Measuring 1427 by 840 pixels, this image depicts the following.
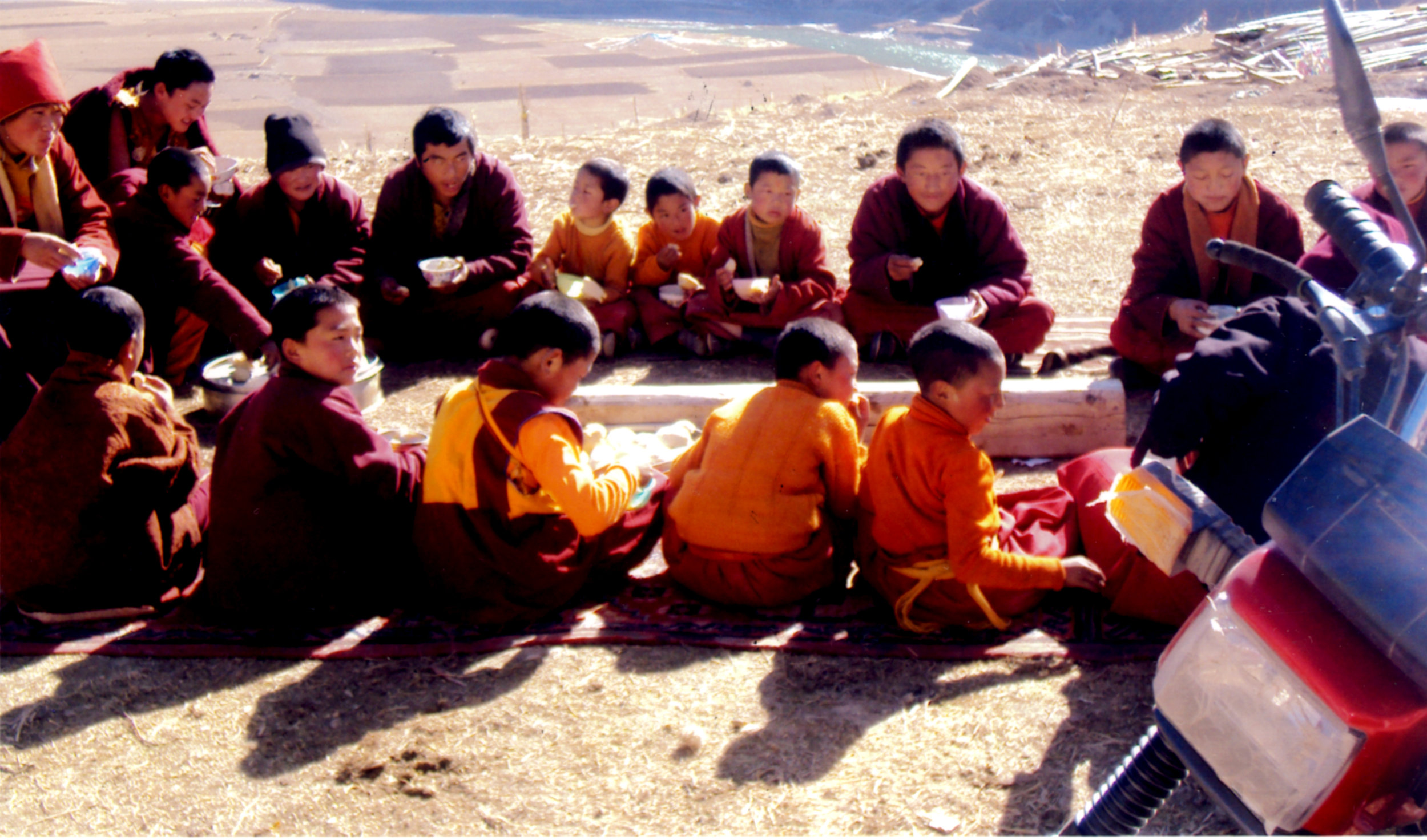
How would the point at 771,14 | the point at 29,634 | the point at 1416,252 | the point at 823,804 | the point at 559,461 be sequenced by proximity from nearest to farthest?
the point at 1416,252 → the point at 823,804 → the point at 559,461 → the point at 29,634 → the point at 771,14

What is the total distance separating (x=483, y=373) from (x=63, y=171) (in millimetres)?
3004

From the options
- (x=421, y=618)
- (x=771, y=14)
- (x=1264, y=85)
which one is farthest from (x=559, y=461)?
(x=771, y=14)

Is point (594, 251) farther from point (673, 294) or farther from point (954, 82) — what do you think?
point (954, 82)

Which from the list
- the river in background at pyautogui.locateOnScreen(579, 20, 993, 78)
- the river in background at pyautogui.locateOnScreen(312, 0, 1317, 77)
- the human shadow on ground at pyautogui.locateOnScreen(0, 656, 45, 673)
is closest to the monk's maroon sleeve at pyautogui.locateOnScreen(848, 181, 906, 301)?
the human shadow on ground at pyautogui.locateOnScreen(0, 656, 45, 673)

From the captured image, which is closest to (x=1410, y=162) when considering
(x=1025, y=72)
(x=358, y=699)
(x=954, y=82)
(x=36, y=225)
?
(x=358, y=699)

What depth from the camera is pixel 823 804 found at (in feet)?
8.40

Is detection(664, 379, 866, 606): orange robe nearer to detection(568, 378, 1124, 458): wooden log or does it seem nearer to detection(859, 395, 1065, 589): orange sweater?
detection(859, 395, 1065, 589): orange sweater

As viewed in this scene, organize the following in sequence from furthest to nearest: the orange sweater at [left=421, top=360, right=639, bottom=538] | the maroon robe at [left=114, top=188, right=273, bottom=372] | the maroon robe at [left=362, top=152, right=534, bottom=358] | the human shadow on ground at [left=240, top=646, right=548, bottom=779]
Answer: the maroon robe at [left=362, top=152, right=534, bottom=358] → the maroon robe at [left=114, top=188, right=273, bottom=372] → the orange sweater at [left=421, top=360, right=639, bottom=538] → the human shadow on ground at [left=240, top=646, right=548, bottom=779]

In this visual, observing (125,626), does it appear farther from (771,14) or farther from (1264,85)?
(771,14)

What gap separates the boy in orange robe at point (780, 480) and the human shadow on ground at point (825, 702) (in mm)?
307

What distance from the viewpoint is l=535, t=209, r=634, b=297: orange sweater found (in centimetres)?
558

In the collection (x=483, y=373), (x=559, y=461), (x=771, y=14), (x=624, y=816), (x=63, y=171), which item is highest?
(x=771, y=14)

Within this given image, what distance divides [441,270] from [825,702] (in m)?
3.09

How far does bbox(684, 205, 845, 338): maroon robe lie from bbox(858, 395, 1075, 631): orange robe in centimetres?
208
